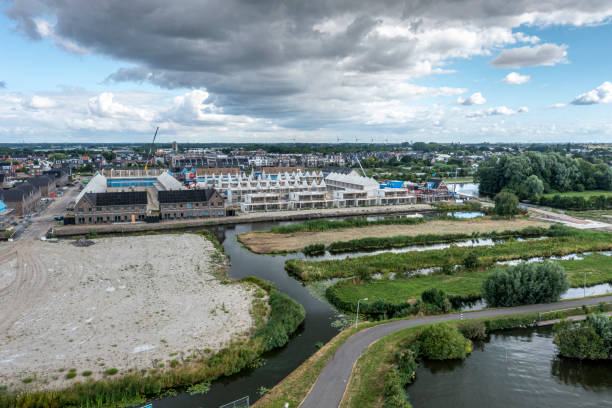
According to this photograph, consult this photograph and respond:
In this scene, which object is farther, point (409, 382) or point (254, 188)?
point (254, 188)

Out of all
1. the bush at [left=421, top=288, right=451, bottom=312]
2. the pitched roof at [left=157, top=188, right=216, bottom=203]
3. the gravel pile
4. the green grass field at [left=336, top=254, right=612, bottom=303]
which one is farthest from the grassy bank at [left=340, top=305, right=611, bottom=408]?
the pitched roof at [left=157, top=188, right=216, bottom=203]

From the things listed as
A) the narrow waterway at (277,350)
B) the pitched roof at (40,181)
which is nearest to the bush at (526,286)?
the narrow waterway at (277,350)

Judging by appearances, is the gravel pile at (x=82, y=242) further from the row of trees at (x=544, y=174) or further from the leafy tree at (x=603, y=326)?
the row of trees at (x=544, y=174)

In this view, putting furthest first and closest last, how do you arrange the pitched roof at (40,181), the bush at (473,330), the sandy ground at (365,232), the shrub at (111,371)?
the pitched roof at (40,181) < the sandy ground at (365,232) < the bush at (473,330) < the shrub at (111,371)

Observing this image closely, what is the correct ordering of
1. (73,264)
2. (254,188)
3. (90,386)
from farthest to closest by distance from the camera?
(254,188) → (73,264) → (90,386)

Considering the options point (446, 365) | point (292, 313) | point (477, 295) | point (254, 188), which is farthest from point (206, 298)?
point (254, 188)

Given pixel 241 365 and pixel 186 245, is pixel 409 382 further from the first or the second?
pixel 186 245

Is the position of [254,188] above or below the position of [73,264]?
above

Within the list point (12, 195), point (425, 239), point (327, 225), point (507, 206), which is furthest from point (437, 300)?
point (12, 195)
